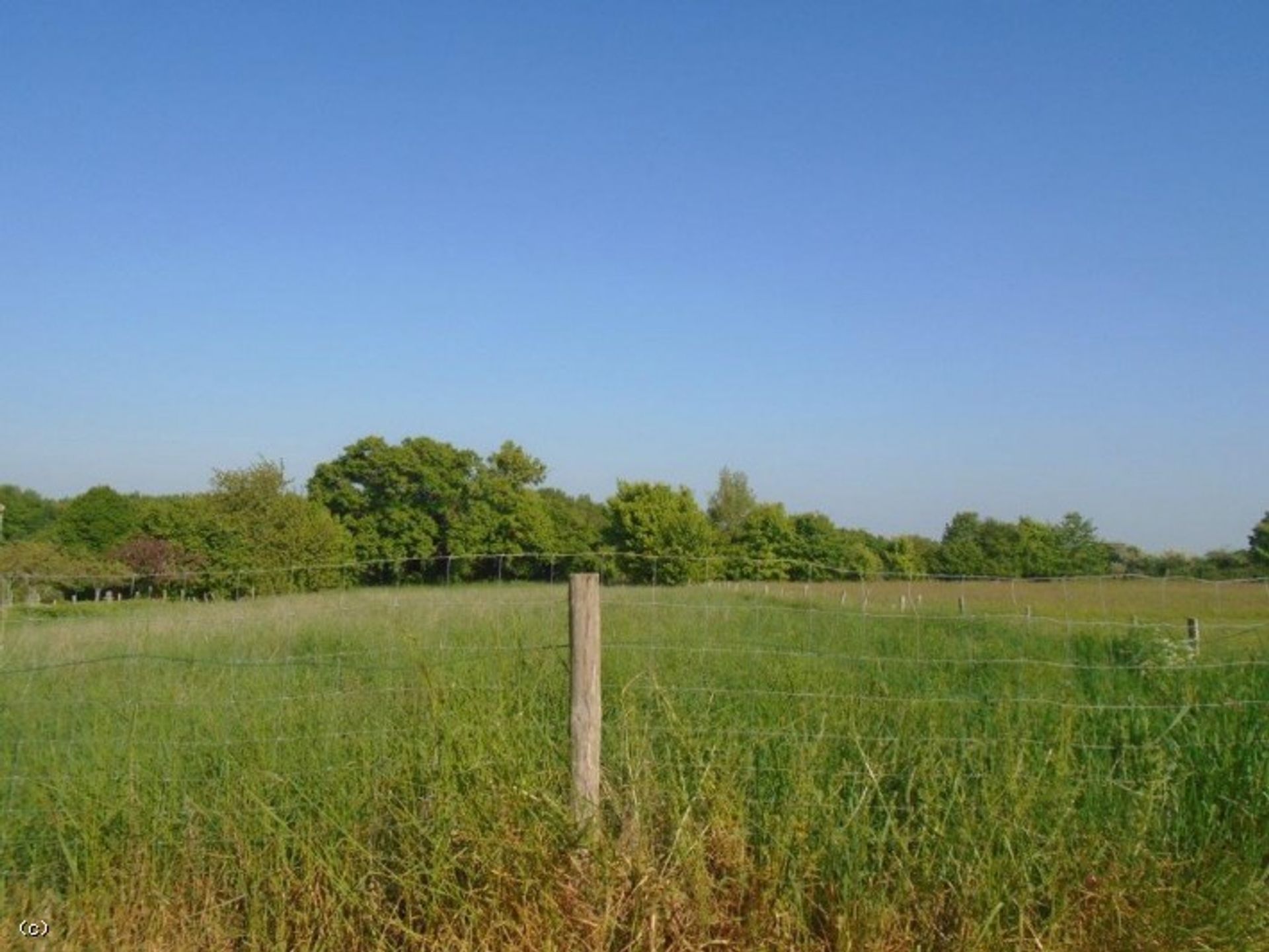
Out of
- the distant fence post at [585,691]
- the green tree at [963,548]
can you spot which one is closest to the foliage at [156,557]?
the distant fence post at [585,691]

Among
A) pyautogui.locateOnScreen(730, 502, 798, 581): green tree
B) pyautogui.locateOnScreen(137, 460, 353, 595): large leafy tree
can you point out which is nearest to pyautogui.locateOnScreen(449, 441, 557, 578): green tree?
pyautogui.locateOnScreen(730, 502, 798, 581): green tree

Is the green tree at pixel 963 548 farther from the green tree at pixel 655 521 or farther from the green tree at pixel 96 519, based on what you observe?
the green tree at pixel 96 519

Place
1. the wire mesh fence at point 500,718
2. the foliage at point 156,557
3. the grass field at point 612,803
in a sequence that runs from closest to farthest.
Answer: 1. the grass field at point 612,803
2. the wire mesh fence at point 500,718
3. the foliage at point 156,557

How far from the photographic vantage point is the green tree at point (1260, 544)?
17.5 m

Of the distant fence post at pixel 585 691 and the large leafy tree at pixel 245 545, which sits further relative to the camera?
the large leafy tree at pixel 245 545

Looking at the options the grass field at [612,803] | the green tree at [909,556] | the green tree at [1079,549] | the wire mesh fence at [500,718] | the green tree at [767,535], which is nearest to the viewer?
the grass field at [612,803]

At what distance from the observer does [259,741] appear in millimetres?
4340

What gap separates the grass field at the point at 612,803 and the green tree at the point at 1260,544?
580 inches

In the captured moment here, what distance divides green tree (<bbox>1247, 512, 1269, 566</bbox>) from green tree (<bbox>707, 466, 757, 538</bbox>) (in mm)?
48800

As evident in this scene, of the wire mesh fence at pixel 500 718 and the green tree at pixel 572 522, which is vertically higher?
the green tree at pixel 572 522

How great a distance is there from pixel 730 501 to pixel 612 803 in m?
69.5

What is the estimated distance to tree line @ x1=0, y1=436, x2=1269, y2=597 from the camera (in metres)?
19.2

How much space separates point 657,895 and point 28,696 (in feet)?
10.9

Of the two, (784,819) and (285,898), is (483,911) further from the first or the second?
(784,819)
